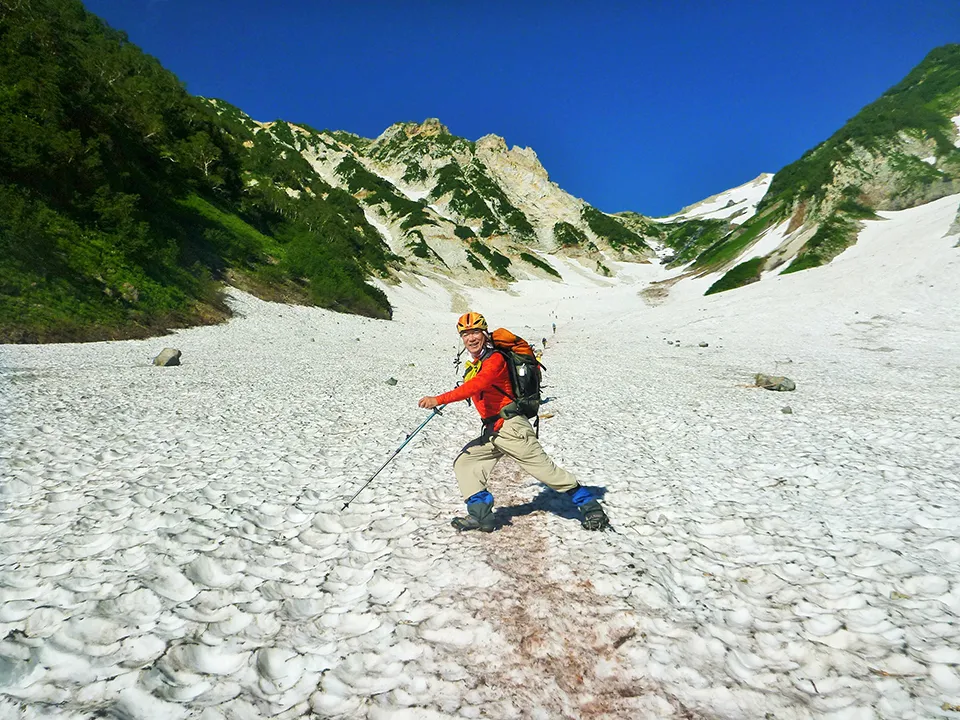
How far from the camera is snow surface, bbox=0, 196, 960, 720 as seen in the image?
399cm

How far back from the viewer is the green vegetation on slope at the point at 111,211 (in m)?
20.6

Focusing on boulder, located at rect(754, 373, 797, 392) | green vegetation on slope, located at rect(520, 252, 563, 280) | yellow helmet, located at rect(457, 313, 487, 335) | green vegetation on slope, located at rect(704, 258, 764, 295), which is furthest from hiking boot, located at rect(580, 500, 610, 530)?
green vegetation on slope, located at rect(520, 252, 563, 280)

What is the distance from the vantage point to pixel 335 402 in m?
15.8

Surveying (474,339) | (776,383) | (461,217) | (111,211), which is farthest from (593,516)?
(461,217)

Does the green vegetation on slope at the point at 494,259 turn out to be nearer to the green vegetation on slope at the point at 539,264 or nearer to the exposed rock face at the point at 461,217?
the exposed rock face at the point at 461,217

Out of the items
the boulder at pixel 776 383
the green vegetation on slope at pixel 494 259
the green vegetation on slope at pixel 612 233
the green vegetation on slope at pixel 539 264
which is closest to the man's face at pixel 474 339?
the boulder at pixel 776 383

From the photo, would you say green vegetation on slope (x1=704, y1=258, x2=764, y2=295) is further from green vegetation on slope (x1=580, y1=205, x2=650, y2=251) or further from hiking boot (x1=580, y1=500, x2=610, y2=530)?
green vegetation on slope (x1=580, y1=205, x2=650, y2=251)

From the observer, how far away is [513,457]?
6887mm

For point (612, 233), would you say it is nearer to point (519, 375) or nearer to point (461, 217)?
point (461, 217)

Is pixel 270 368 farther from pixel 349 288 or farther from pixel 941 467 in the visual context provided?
pixel 349 288

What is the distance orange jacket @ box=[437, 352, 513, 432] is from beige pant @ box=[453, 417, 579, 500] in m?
0.23

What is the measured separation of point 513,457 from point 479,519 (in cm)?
110

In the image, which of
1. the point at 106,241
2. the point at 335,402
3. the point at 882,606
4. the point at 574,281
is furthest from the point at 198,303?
the point at 574,281

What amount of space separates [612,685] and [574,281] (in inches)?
5355
